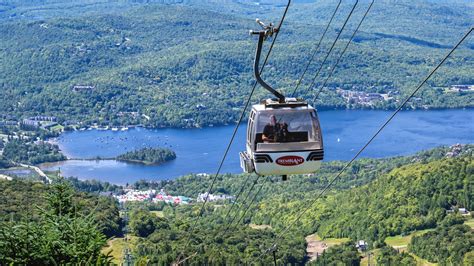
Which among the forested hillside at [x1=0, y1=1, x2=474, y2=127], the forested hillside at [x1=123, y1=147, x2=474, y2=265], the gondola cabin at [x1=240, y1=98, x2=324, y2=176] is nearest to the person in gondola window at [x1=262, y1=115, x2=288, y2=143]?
the gondola cabin at [x1=240, y1=98, x2=324, y2=176]

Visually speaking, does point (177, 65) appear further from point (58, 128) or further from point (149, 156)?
point (149, 156)

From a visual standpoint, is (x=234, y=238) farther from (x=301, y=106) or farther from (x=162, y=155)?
(x=162, y=155)

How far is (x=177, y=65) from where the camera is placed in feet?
405

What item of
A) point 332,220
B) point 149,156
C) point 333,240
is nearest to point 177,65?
point 149,156

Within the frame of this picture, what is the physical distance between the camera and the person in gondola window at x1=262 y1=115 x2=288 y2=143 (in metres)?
11.8

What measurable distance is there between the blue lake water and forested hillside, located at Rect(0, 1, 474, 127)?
4.82m

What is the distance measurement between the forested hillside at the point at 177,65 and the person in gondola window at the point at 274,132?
88.9 meters

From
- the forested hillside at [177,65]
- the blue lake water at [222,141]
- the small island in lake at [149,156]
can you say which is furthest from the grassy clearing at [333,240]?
the forested hillside at [177,65]

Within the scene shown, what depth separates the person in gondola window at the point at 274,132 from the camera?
11.8 meters

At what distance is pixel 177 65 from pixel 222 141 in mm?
34327

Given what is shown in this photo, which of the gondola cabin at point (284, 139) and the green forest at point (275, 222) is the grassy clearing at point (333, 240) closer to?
the green forest at point (275, 222)

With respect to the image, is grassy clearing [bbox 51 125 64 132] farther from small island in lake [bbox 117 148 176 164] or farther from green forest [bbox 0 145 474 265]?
green forest [bbox 0 145 474 265]

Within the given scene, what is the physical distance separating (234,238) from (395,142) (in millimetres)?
50145

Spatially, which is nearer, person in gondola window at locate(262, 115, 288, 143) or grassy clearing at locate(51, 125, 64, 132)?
person in gondola window at locate(262, 115, 288, 143)
